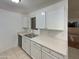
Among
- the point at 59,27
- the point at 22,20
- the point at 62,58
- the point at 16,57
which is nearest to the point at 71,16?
the point at 62,58

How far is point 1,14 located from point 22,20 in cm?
146

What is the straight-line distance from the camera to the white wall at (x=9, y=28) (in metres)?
4.43

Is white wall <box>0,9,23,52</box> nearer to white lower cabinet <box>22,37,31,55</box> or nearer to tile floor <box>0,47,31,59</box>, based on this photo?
tile floor <box>0,47,31,59</box>

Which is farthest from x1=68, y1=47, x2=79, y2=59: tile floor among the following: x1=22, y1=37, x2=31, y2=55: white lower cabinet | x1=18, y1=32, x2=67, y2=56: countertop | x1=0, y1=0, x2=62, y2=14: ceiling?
x1=22, y1=37, x2=31, y2=55: white lower cabinet

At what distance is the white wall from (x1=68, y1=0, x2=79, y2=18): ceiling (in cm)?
416

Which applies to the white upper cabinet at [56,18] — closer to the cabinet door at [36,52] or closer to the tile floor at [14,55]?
the cabinet door at [36,52]

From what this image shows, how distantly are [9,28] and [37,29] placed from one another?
71.2 inches

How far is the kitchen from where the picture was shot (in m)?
2.27

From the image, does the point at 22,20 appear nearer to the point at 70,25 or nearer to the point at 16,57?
the point at 16,57

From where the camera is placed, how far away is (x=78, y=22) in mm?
964

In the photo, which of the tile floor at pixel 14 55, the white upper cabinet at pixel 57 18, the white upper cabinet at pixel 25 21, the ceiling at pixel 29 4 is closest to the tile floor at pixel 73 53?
the white upper cabinet at pixel 57 18

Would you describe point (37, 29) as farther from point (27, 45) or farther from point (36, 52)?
point (36, 52)

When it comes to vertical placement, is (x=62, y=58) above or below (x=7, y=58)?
above

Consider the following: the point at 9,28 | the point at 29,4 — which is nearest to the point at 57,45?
the point at 29,4
